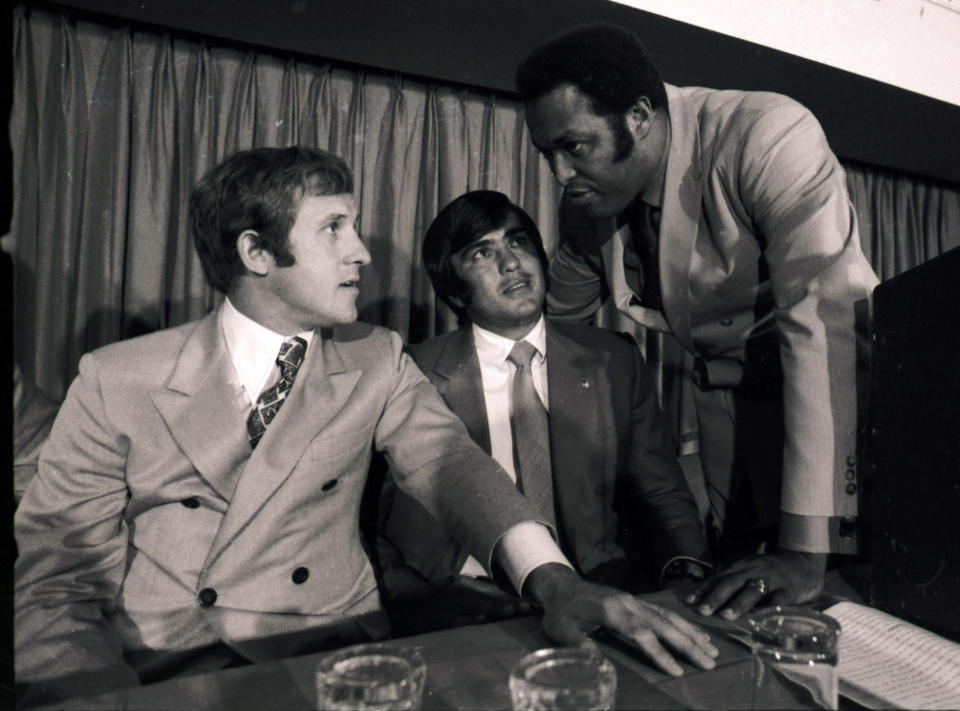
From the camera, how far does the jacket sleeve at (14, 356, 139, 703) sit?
38.4 inches

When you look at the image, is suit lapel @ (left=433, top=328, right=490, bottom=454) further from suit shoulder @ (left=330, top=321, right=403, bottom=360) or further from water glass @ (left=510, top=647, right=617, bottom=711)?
water glass @ (left=510, top=647, right=617, bottom=711)

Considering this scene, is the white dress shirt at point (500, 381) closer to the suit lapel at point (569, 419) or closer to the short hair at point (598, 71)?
the suit lapel at point (569, 419)

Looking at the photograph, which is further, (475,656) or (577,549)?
(577,549)

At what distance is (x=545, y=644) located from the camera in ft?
2.79

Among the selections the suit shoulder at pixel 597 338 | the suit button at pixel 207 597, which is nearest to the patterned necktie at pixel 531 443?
the suit shoulder at pixel 597 338

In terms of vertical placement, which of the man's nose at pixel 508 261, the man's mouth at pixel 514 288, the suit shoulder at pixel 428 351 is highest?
the man's nose at pixel 508 261

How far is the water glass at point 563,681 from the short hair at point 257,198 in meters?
1.13

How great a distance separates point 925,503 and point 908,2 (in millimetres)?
2319

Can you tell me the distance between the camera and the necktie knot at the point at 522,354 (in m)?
1.94

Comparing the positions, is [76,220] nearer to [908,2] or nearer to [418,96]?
[418,96]

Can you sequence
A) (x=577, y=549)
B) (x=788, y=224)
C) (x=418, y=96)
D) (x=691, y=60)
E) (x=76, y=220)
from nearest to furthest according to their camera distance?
(x=788, y=224)
(x=577, y=549)
(x=76, y=220)
(x=691, y=60)
(x=418, y=96)

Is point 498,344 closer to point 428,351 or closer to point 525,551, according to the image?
point 428,351

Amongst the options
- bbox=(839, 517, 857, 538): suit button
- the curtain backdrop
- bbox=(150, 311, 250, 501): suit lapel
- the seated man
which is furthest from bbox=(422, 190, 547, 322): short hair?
bbox=(839, 517, 857, 538): suit button

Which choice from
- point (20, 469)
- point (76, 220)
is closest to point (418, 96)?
point (76, 220)
